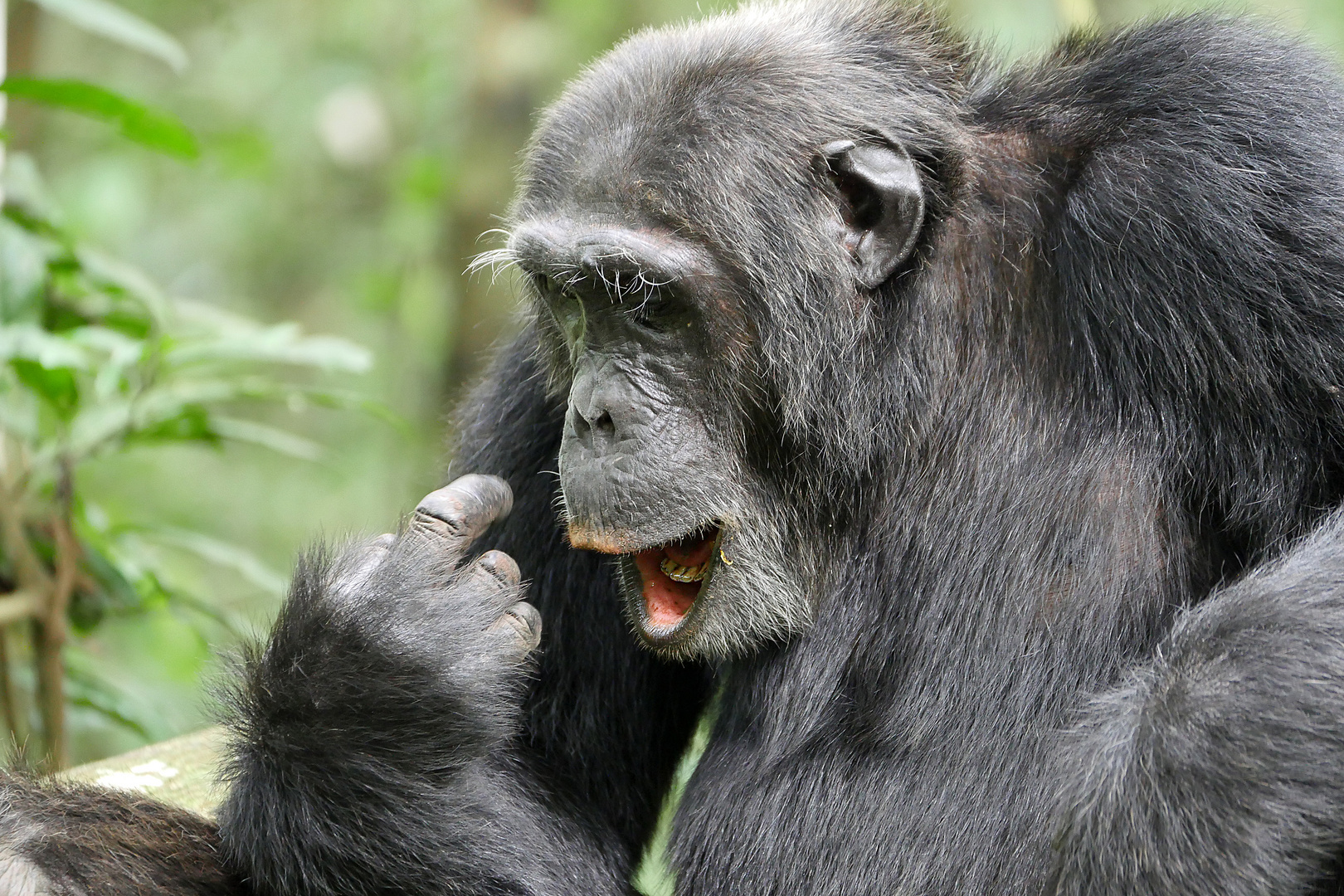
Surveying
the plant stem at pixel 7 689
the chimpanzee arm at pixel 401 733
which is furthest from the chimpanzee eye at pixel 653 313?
the plant stem at pixel 7 689

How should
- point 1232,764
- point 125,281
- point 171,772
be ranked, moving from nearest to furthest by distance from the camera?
point 1232,764 < point 171,772 < point 125,281

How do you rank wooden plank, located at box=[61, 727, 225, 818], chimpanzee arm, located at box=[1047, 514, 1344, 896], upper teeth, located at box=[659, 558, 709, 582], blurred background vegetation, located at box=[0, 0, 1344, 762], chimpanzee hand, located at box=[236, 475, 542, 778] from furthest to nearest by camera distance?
blurred background vegetation, located at box=[0, 0, 1344, 762], wooden plank, located at box=[61, 727, 225, 818], upper teeth, located at box=[659, 558, 709, 582], chimpanzee hand, located at box=[236, 475, 542, 778], chimpanzee arm, located at box=[1047, 514, 1344, 896]

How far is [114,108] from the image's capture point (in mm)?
4887

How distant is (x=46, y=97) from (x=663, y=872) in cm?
338

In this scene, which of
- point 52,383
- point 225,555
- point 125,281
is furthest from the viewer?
point 225,555

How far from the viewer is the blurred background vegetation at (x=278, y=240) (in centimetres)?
551

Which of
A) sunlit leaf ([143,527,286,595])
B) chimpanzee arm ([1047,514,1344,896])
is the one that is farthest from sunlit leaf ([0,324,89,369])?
chimpanzee arm ([1047,514,1344,896])

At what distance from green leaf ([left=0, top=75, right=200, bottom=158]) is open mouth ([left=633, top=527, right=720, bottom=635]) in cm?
253

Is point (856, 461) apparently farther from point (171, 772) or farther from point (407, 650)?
point (171, 772)

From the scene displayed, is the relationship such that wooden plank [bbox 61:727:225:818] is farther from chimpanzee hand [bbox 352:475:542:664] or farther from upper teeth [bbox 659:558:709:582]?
upper teeth [bbox 659:558:709:582]

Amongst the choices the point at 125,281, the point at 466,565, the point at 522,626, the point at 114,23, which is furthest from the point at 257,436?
the point at 522,626

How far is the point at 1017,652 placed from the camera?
11.2 ft

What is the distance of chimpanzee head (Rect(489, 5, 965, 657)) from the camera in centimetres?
355

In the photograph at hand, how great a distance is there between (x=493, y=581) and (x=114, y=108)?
247cm
